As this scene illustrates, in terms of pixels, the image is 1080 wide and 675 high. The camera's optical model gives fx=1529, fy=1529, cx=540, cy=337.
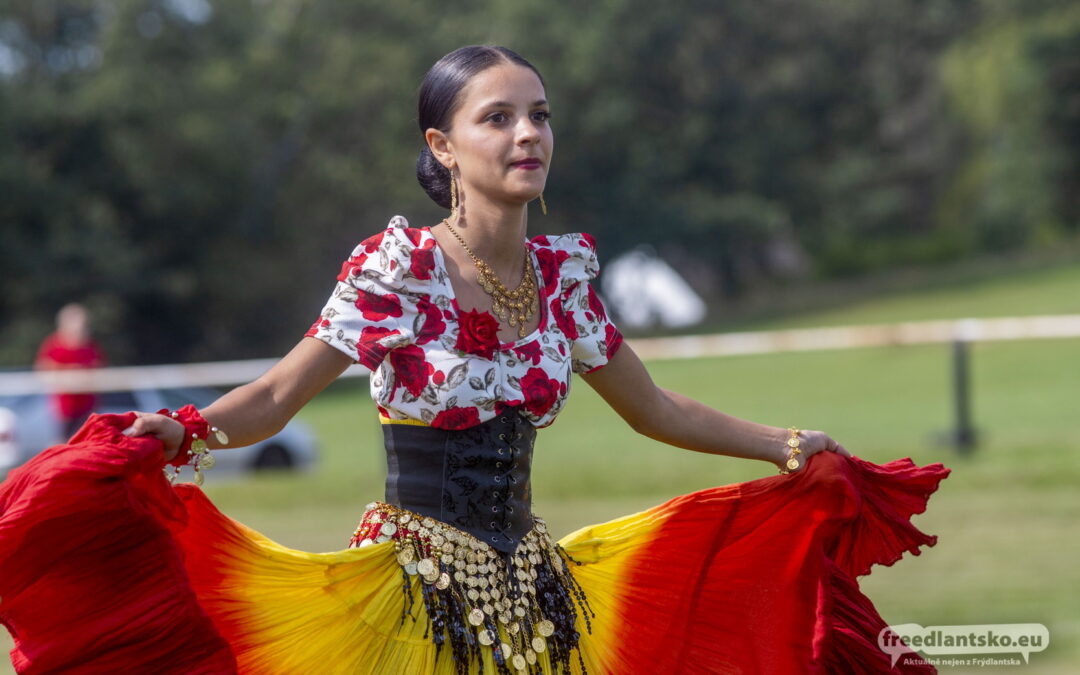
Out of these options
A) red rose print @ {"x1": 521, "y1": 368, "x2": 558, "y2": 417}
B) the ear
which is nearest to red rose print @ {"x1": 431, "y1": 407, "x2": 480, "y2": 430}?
red rose print @ {"x1": 521, "y1": 368, "x2": 558, "y2": 417}

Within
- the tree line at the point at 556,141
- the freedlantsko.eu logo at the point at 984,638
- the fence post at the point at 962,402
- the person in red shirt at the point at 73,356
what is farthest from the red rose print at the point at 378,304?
the tree line at the point at 556,141

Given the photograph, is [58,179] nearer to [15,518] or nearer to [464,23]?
[464,23]

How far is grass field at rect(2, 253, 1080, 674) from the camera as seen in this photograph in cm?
694

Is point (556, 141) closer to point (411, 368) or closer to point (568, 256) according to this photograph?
point (568, 256)

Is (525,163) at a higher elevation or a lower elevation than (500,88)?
lower

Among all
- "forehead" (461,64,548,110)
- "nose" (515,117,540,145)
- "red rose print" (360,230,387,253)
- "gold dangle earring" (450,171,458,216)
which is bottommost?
"red rose print" (360,230,387,253)

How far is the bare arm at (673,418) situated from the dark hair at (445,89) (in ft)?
1.77

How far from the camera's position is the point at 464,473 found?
3.14 meters

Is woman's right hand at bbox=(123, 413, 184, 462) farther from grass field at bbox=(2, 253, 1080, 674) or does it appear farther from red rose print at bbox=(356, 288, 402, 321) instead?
grass field at bbox=(2, 253, 1080, 674)

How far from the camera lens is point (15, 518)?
274cm

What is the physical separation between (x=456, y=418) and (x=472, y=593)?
0.36 meters

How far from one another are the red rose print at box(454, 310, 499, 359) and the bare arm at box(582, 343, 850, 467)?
35 cm

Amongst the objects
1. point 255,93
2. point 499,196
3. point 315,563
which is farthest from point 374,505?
point 255,93

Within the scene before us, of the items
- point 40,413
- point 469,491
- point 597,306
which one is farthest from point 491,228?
point 40,413
